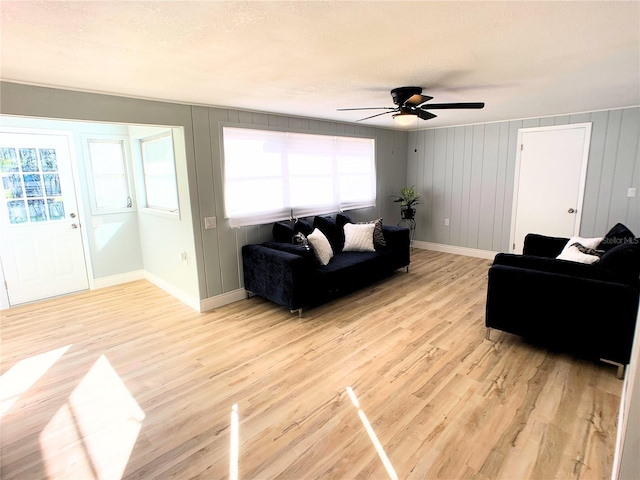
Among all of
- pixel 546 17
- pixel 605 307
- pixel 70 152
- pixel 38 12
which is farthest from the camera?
pixel 70 152

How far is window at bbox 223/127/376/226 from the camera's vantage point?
4.05 meters

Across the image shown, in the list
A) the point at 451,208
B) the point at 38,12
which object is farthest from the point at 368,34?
the point at 451,208

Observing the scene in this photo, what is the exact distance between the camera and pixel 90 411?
2320 mm

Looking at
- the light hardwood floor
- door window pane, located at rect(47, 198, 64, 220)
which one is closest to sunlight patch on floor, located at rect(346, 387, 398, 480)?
the light hardwood floor

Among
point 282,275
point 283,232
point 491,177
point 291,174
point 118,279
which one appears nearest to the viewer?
point 282,275

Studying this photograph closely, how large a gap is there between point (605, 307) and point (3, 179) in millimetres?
6070

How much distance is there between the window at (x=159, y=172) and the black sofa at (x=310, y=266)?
3.84 feet

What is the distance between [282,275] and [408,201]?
349cm

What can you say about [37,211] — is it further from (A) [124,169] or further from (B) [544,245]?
(B) [544,245]

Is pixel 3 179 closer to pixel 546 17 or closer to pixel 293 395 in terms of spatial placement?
pixel 293 395

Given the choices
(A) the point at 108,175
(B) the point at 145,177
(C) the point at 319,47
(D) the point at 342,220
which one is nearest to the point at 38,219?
(A) the point at 108,175

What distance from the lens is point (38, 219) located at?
4.20m

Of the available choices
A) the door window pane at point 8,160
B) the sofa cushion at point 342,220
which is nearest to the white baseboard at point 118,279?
the door window pane at point 8,160

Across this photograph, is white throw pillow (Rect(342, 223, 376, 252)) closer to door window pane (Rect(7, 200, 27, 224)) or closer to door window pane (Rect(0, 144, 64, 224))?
door window pane (Rect(0, 144, 64, 224))
